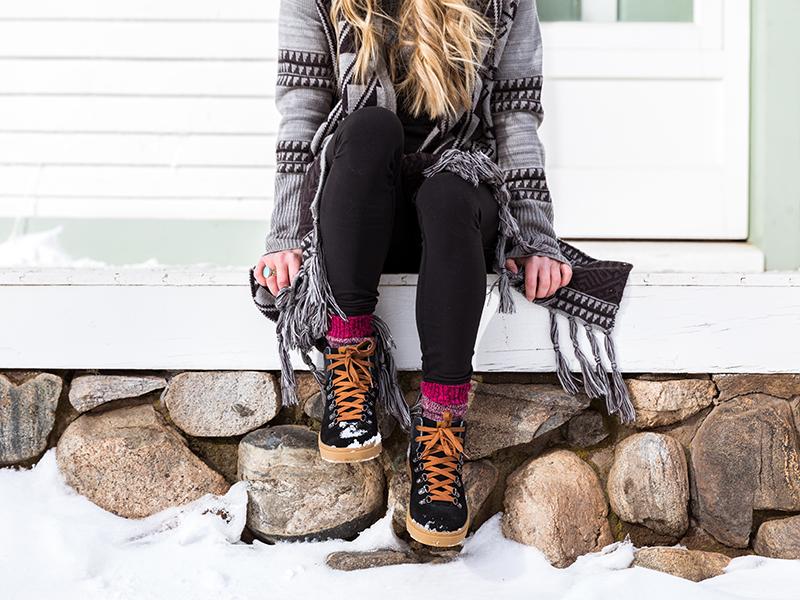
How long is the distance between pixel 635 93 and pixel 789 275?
31.4 inches

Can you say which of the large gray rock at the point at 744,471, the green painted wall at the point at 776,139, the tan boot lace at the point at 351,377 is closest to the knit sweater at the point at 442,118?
the tan boot lace at the point at 351,377

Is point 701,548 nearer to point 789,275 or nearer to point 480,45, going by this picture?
point 789,275

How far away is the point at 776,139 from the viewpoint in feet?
6.11

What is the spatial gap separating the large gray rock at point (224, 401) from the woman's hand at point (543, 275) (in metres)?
0.53

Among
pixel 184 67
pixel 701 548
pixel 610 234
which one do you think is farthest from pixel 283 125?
pixel 701 548

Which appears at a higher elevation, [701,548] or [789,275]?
[789,275]

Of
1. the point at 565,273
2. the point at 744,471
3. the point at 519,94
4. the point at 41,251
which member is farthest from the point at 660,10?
the point at 41,251

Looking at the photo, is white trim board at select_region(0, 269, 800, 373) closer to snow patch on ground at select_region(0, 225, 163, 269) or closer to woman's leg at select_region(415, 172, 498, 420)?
woman's leg at select_region(415, 172, 498, 420)

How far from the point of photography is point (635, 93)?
6.37ft

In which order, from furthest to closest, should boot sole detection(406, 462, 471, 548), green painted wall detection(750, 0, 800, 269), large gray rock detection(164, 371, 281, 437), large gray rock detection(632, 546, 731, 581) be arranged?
green painted wall detection(750, 0, 800, 269), large gray rock detection(164, 371, 281, 437), large gray rock detection(632, 546, 731, 581), boot sole detection(406, 462, 471, 548)

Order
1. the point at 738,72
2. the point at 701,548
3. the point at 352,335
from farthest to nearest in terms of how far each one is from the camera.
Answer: the point at 738,72 → the point at 701,548 → the point at 352,335

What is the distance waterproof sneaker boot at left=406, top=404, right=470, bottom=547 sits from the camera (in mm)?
1146

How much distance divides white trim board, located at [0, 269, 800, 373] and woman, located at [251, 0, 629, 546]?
2.2 inches

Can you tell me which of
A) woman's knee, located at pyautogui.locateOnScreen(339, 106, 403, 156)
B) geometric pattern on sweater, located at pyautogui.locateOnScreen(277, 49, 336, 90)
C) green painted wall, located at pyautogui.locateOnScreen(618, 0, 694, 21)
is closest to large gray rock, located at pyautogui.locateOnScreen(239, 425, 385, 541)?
woman's knee, located at pyautogui.locateOnScreen(339, 106, 403, 156)
